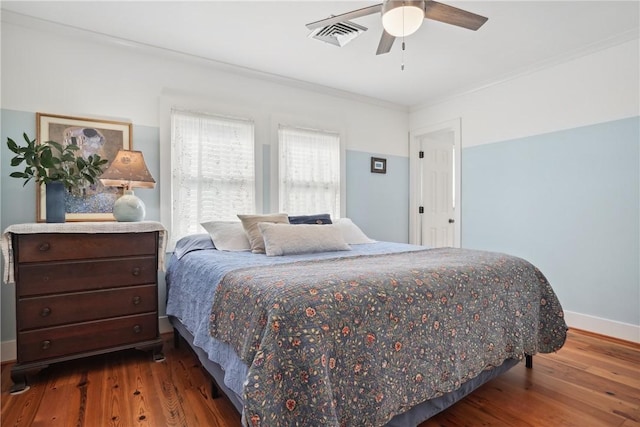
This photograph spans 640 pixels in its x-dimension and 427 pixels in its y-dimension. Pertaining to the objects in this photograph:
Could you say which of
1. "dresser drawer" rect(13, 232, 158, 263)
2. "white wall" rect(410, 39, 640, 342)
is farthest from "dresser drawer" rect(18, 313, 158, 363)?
"white wall" rect(410, 39, 640, 342)

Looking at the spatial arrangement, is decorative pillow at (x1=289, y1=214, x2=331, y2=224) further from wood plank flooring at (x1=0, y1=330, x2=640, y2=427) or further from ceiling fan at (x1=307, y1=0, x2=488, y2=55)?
ceiling fan at (x1=307, y1=0, x2=488, y2=55)

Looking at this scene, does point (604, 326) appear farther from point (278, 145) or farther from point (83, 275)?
point (83, 275)

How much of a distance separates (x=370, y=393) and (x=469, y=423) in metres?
0.78

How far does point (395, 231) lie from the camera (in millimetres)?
4594

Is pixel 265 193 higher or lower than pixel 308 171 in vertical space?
lower

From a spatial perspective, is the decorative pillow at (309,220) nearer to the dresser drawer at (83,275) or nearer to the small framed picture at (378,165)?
the dresser drawer at (83,275)

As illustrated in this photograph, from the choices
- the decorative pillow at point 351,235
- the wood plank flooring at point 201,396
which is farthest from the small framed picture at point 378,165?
the wood plank flooring at point 201,396

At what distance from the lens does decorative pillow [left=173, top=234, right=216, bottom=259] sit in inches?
103

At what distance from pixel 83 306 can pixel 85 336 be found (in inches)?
7.9

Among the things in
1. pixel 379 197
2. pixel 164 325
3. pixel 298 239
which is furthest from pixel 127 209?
pixel 379 197

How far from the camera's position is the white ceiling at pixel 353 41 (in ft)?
7.74

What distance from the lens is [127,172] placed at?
247 cm

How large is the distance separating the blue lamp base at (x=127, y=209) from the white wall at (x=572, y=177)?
3509 millimetres

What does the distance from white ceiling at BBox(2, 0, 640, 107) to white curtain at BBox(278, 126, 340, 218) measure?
0.64m
